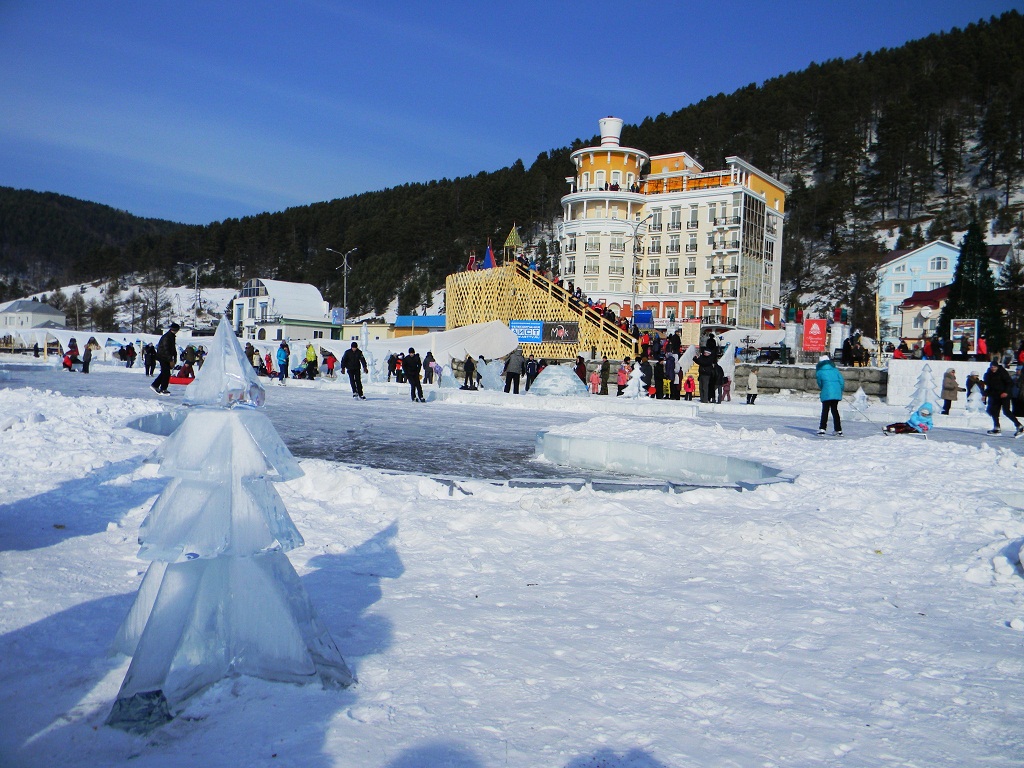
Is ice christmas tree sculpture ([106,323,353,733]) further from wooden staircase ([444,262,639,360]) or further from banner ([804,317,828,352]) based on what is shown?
wooden staircase ([444,262,639,360])

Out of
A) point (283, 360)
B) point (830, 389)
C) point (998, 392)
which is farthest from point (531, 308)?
point (830, 389)

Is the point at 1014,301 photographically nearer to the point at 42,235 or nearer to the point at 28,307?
the point at 28,307

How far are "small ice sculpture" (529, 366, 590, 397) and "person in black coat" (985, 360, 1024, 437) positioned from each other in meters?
10.1

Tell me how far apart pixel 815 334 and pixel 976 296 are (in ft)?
66.6

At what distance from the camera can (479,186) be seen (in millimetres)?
110812

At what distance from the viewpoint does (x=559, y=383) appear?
2184cm

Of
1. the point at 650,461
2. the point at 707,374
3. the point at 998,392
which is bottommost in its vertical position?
the point at 650,461

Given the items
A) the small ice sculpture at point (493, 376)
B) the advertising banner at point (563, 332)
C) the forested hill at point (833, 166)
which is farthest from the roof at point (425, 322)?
the small ice sculpture at point (493, 376)

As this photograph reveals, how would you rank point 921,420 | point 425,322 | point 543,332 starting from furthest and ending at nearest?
point 425,322 → point 543,332 → point 921,420

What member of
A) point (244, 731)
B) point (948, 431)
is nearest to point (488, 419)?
point (948, 431)

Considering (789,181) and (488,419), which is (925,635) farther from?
(789,181)

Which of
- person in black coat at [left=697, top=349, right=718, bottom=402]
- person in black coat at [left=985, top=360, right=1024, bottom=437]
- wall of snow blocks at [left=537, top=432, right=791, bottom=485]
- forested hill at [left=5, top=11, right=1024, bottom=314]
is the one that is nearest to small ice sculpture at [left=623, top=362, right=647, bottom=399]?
person in black coat at [left=697, top=349, right=718, bottom=402]

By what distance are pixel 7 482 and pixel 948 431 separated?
55.3 ft

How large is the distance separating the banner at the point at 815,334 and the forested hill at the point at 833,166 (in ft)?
156
